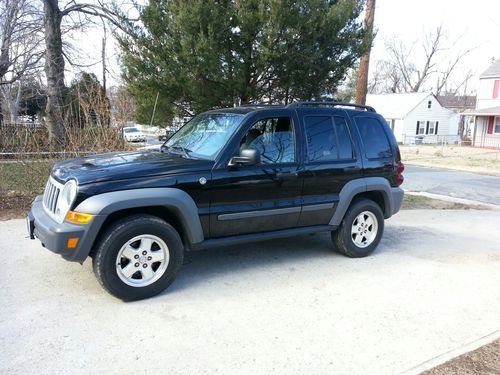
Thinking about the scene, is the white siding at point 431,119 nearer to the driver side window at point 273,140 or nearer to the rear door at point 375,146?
the rear door at point 375,146

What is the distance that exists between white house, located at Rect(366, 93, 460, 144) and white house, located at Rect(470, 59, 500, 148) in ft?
21.0

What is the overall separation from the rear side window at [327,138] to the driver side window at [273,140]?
9.4 inches

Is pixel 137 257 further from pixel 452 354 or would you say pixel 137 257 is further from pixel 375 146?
pixel 375 146

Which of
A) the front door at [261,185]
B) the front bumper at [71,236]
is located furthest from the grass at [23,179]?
the front door at [261,185]

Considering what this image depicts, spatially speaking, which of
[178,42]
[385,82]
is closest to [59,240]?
[178,42]

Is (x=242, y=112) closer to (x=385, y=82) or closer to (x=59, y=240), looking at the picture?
(x=59, y=240)

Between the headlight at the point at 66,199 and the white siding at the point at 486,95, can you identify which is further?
the white siding at the point at 486,95

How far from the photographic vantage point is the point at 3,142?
30.5 ft

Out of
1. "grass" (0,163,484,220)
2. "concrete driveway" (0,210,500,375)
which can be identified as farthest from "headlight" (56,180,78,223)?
"grass" (0,163,484,220)

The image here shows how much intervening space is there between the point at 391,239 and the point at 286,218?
2505mm

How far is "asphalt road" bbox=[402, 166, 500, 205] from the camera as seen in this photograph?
12283 millimetres

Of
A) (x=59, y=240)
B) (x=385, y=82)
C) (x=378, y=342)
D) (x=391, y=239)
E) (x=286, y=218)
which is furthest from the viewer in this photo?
(x=385, y=82)

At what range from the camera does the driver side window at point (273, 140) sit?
4812mm

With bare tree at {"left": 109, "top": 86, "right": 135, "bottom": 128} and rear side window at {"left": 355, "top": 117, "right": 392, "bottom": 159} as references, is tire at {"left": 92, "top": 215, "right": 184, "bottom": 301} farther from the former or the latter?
bare tree at {"left": 109, "top": 86, "right": 135, "bottom": 128}
